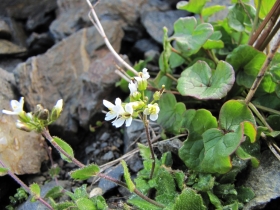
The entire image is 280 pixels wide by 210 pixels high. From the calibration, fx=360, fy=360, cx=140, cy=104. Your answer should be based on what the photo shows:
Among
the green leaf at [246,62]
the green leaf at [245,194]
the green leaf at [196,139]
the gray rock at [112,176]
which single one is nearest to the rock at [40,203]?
the gray rock at [112,176]

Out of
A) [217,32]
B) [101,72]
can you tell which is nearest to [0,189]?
[101,72]

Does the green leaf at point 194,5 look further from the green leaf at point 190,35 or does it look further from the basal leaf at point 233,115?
the basal leaf at point 233,115

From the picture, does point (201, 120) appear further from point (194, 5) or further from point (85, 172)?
point (194, 5)

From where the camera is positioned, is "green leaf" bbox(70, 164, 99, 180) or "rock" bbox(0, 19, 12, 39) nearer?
"green leaf" bbox(70, 164, 99, 180)

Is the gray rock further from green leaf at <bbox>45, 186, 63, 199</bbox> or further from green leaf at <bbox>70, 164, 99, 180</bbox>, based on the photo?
green leaf at <bbox>70, 164, 99, 180</bbox>

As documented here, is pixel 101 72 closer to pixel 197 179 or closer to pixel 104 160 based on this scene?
pixel 104 160

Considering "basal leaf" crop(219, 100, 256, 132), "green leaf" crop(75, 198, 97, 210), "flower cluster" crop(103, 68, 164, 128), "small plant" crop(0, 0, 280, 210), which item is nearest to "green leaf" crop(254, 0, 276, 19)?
"small plant" crop(0, 0, 280, 210)
